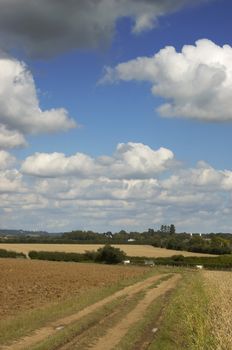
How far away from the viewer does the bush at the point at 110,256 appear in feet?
364

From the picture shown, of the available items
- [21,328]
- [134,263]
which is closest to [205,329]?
[21,328]

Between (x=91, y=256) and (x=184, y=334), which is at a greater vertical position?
(x=91, y=256)

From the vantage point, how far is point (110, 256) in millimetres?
111438

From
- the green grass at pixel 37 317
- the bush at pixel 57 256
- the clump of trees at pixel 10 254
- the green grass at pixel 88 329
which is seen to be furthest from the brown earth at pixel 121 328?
the clump of trees at pixel 10 254

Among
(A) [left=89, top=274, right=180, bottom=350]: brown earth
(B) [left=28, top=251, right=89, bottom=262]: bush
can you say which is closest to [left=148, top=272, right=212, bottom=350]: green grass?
(A) [left=89, top=274, right=180, bottom=350]: brown earth

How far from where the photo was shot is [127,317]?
25750 millimetres

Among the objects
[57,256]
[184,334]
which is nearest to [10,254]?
[57,256]

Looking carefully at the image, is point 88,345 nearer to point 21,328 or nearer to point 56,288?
point 21,328

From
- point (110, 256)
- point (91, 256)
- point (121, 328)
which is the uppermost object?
point (110, 256)

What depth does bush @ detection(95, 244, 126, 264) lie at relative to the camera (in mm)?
111037

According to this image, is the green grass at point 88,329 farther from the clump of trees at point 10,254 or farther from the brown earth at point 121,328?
the clump of trees at point 10,254

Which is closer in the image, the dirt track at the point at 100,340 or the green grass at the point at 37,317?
the dirt track at the point at 100,340

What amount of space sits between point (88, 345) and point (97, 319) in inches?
260

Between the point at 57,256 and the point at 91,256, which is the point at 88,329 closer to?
the point at 91,256
